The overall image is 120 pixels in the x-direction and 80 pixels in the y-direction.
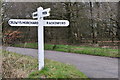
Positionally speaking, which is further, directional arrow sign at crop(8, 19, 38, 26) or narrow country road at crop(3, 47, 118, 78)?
narrow country road at crop(3, 47, 118, 78)

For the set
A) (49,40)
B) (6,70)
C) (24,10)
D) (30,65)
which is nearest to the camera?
(6,70)

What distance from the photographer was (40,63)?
6730 millimetres

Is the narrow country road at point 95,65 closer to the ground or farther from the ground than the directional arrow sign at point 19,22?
closer to the ground

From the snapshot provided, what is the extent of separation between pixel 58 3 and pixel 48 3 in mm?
1140

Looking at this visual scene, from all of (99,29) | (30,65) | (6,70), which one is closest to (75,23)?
(99,29)

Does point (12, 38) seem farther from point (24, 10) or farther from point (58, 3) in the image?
point (58, 3)

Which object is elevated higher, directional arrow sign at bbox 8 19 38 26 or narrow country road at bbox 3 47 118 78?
directional arrow sign at bbox 8 19 38 26

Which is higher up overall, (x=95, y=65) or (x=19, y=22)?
(x=19, y=22)

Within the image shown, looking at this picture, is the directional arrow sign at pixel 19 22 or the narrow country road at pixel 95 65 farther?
the narrow country road at pixel 95 65

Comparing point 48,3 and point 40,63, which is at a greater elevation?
point 48,3

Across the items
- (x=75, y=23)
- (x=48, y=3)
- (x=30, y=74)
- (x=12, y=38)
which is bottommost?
(x=30, y=74)

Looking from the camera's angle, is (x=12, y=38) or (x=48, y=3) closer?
(x=12, y=38)

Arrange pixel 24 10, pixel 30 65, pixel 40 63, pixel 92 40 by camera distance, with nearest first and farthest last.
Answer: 1. pixel 40 63
2. pixel 30 65
3. pixel 24 10
4. pixel 92 40

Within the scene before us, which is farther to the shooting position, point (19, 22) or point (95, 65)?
point (95, 65)
